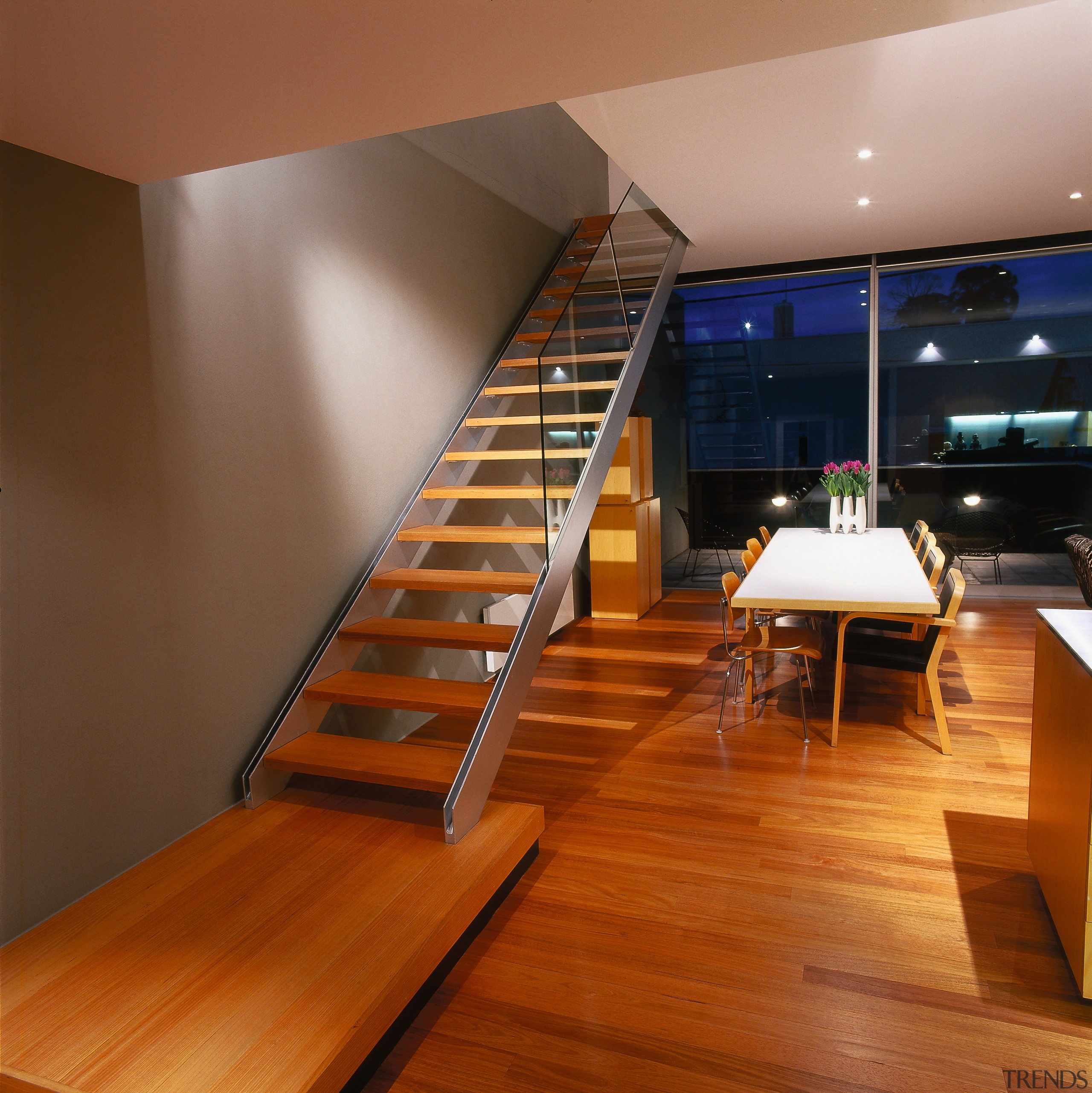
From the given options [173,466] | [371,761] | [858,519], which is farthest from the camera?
[858,519]

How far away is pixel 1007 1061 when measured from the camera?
6.43 feet

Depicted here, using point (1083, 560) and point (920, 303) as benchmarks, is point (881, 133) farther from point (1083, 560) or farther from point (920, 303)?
point (920, 303)

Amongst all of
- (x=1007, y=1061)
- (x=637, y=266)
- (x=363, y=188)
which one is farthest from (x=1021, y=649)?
(x=363, y=188)

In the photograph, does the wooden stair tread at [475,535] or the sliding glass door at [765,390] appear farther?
the sliding glass door at [765,390]

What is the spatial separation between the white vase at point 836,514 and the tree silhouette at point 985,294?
2.41 metres

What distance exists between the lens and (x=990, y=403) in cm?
716

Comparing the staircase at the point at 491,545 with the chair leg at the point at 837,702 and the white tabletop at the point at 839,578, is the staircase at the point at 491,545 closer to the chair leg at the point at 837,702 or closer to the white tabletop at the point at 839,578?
the white tabletop at the point at 839,578

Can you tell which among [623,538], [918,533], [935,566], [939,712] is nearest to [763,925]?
[939,712]

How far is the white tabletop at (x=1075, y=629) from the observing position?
2.11m

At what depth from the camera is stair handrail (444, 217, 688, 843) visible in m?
2.81

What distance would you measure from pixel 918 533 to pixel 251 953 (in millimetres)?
5787

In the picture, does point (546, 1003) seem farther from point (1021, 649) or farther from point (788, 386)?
point (788, 386)

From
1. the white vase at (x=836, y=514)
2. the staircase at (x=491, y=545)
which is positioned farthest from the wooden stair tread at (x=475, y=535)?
the white vase at (x=836, y=514)

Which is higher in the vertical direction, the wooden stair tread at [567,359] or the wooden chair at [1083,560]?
the wooden stair tread at [567,359]
